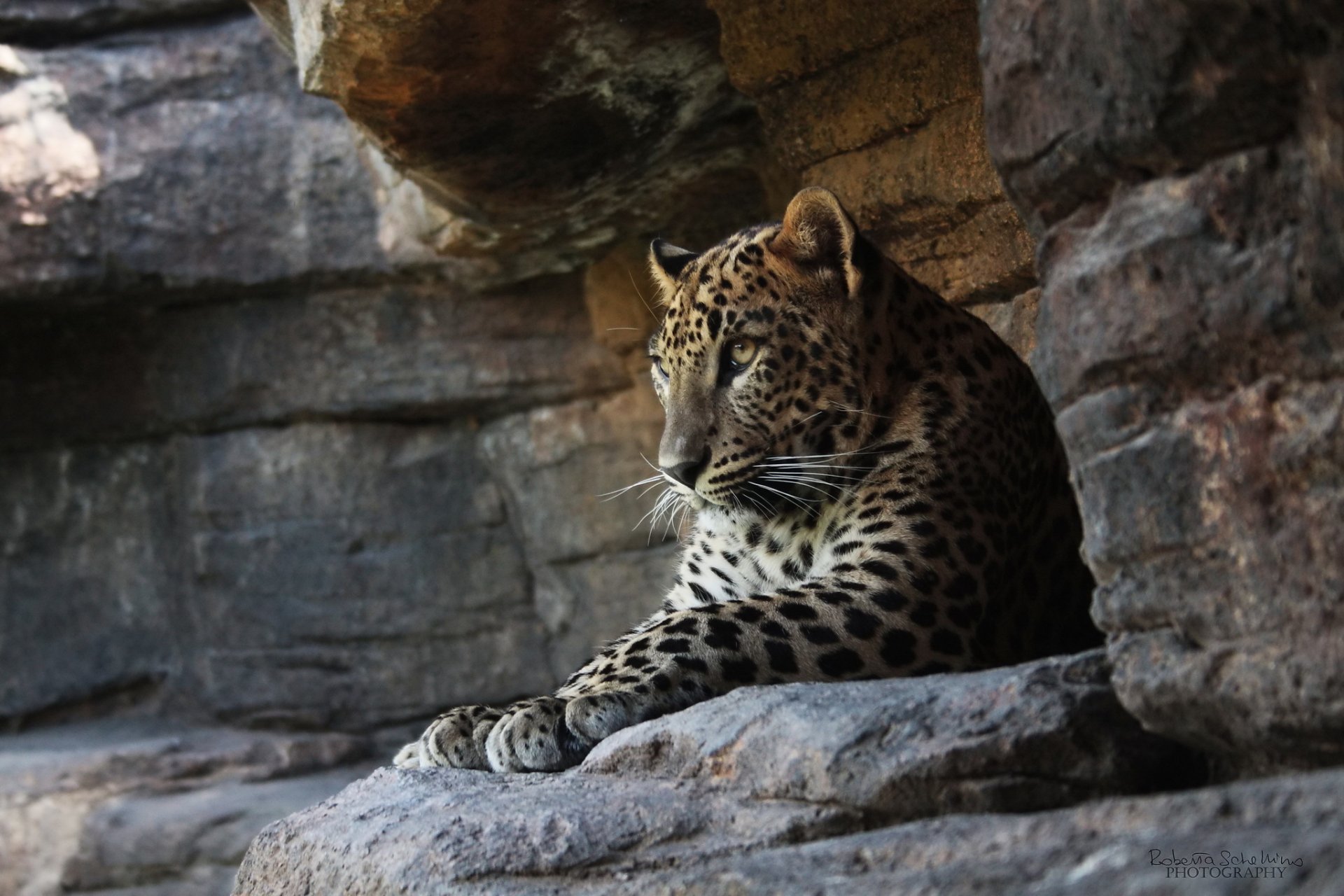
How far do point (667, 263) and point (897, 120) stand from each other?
1.29 metres

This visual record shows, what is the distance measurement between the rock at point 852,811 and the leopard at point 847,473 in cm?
77

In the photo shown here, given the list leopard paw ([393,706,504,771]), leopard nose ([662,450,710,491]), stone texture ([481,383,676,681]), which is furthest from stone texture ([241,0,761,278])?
leopard paw ([393,706,504,771])

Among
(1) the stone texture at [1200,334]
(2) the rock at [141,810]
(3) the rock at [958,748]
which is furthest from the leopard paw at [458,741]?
(2) the rock at [141,810]

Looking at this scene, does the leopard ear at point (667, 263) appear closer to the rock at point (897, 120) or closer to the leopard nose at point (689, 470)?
the leopard nose at point (689, 470)

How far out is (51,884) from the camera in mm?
8805

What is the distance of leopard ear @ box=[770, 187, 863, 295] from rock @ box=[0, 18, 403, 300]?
4.30 meters

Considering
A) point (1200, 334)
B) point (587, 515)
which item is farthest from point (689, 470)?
point (587, 515)

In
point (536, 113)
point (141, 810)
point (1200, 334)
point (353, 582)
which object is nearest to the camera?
point (1200, 334)

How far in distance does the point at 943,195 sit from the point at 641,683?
9.71ft

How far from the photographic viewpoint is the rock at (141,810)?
344 inches

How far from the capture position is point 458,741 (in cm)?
457

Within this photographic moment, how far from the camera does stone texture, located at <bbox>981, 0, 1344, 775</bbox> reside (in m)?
2.59

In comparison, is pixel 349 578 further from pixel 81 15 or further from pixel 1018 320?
pixel 1018 320

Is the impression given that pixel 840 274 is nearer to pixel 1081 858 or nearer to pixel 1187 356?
pixel 1187 356
